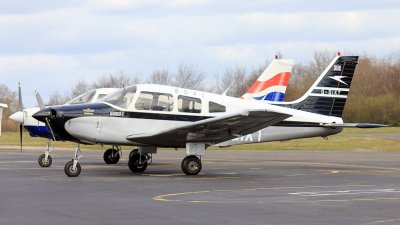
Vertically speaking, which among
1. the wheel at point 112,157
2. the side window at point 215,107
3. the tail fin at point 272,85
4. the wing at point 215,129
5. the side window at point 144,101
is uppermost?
the tail fin at point 272,85

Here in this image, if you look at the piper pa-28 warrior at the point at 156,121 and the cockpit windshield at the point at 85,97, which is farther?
the cockpit windshield at the point at 85,97

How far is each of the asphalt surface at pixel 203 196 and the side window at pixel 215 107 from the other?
176 cm

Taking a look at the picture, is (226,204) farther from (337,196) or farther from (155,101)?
(155,101)

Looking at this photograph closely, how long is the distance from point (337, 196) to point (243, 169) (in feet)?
31.3

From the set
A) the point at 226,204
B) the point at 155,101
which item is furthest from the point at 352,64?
the point at 226,204

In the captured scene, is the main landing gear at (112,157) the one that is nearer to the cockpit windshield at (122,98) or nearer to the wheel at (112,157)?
the wheel at (112,157)

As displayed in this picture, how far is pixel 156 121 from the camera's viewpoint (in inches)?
878

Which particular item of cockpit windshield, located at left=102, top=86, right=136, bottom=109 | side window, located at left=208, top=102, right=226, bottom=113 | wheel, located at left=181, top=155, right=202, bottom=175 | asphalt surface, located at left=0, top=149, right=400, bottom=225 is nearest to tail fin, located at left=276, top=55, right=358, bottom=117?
asphalt surface, located at left=0, top=149, right=400, bottom=225

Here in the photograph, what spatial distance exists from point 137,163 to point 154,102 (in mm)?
2191

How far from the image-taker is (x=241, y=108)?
23.2m

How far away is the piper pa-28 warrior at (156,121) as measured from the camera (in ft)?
69.2

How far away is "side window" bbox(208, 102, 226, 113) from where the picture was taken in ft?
74.9

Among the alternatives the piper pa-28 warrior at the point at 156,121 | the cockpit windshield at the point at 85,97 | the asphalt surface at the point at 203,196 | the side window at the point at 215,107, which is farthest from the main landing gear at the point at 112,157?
the side window at the point at 215,107

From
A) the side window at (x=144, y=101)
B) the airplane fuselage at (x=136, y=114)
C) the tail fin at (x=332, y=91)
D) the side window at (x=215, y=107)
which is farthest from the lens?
the tail fin at (x=332, y=91)
